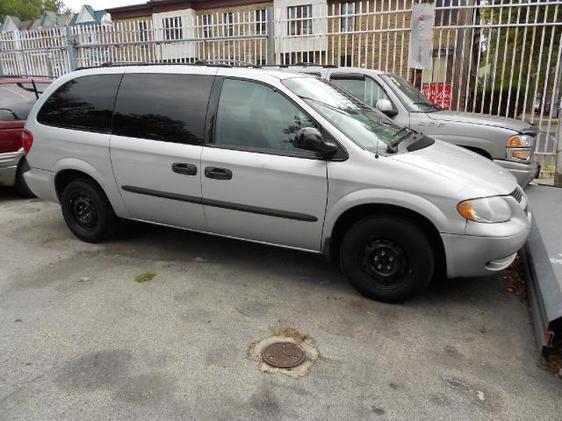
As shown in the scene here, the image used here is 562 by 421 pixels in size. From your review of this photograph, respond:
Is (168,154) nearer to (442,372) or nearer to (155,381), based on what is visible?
(155,381)

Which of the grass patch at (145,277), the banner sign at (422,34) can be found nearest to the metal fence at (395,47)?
the banner sign at (422,34)

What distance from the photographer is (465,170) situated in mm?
3508

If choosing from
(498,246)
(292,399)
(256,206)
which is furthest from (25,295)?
(498,246)

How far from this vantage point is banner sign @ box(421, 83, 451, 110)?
8898mm

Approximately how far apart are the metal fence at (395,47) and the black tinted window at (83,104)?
4675mm

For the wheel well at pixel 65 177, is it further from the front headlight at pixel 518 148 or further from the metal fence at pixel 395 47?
the metal fence at pixel 395 47

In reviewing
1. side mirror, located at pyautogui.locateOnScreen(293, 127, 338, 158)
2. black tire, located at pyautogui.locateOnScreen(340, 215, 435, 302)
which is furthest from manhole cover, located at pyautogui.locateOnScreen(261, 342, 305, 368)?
side mirror, located at pyautogui.locateOnScreen(293, 127, 338, 158)

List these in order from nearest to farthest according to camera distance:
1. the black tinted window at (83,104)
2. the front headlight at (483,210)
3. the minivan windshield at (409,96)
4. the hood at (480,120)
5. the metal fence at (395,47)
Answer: the front headlight at (483,210), the black tinted window at (83,104), the hood at (480,120), the minivan windshield at (409,96), the metal fence at (395,47)

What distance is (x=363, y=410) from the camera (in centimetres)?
249

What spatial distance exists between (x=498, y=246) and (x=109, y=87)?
12.2 feet

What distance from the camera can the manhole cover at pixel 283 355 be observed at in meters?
2.88

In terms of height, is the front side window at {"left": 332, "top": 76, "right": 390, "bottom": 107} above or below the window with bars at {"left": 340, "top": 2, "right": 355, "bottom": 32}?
below

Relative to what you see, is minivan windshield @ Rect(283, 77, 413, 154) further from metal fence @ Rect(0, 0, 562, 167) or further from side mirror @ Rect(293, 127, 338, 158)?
metal fence @ Rect(0, 0, 562, 167)

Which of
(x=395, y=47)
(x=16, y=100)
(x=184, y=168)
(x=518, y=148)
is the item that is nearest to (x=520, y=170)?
(x=518, y=148)
